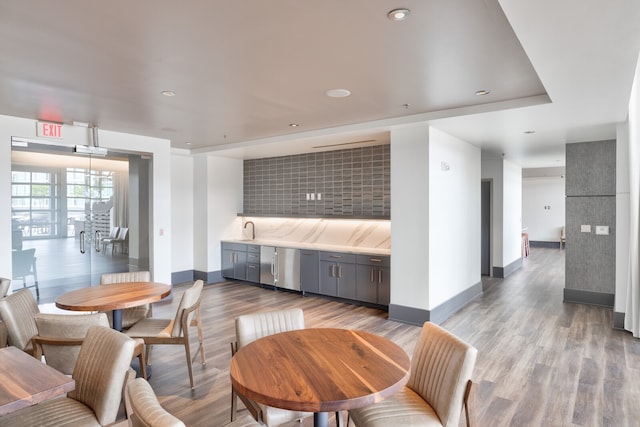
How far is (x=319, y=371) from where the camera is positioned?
5.90 ft

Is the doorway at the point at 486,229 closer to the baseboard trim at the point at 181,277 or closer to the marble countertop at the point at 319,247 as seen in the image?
the marble countertop at the point at 319,247

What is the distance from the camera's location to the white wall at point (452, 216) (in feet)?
15.8

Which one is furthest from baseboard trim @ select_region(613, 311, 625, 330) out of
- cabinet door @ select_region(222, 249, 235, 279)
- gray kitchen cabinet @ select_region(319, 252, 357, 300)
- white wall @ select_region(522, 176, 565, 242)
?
white wall @ select_region(522, 176, 565, 242)

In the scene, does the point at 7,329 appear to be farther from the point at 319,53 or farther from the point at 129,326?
the point at 319,53

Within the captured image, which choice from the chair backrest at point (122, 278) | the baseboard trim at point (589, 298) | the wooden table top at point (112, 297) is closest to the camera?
the wooden table top at point (112, 297)

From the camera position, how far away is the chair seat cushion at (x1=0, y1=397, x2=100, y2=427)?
1.88 m

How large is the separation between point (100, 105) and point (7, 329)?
8.19 feet

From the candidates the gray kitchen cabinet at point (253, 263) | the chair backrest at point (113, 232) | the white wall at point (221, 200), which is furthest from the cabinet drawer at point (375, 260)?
the chair backrest at point (113, 232)

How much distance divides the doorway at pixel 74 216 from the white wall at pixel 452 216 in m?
4.56

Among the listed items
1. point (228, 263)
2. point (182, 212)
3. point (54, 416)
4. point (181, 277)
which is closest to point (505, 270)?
point (228, 263)

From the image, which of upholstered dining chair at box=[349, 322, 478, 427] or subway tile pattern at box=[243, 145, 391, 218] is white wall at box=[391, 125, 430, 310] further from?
upholstered dining chair at box=[349, 322, 478, 427]

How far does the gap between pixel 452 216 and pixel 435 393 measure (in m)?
3.77

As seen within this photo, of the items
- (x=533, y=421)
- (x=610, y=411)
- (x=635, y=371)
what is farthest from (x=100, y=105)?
(x=635, y=371)

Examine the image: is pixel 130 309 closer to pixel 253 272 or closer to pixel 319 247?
pixel 319 247
